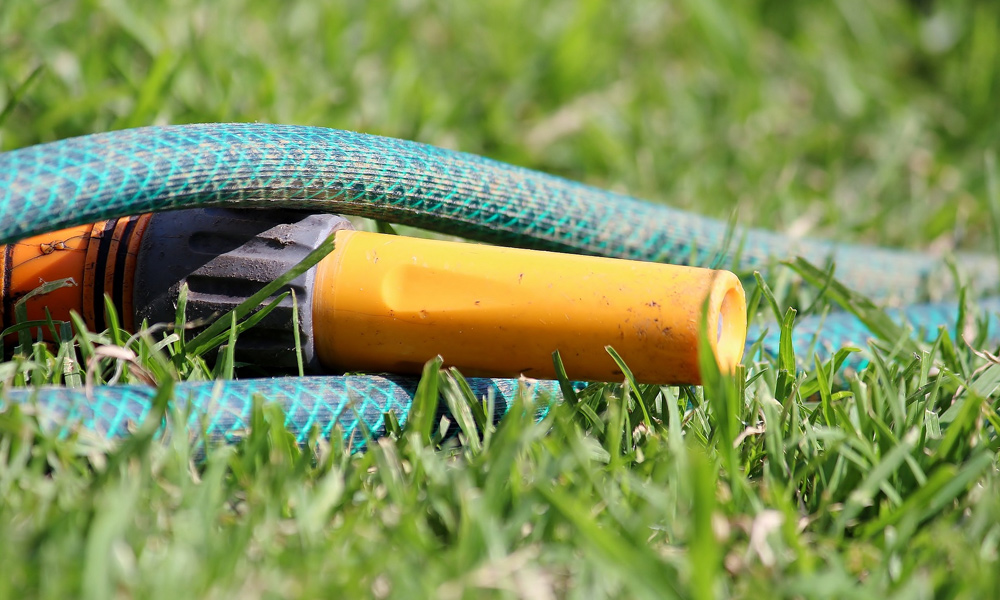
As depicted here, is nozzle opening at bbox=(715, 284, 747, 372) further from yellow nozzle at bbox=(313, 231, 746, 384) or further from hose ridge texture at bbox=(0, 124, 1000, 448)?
hose ridge texture at bbox=(0, 124, 1000, 448)

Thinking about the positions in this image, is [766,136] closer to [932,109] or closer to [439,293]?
[932,109]

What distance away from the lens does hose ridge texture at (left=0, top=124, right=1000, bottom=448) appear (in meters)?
1.21

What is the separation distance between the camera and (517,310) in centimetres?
127

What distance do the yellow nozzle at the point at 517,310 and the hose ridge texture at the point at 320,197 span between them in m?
0.08

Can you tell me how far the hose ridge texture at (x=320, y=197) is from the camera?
1206 millimetres

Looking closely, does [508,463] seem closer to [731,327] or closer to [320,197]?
[731,327]

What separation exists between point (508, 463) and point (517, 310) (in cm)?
23

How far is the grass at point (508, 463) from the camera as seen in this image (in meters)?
0.99

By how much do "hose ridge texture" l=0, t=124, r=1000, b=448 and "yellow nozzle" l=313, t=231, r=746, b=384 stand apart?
0.27 feet

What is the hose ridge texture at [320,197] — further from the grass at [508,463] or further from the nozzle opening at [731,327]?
the nozzle opening at [731,327]

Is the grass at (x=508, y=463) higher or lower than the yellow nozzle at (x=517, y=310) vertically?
lower

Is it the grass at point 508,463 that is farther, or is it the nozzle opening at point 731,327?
the nozzle opening at point 731,327

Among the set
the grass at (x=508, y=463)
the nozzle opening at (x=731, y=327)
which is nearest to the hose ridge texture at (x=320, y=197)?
the grass at (x=508, y=463)

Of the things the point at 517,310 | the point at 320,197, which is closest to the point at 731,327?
the point at 517,310
